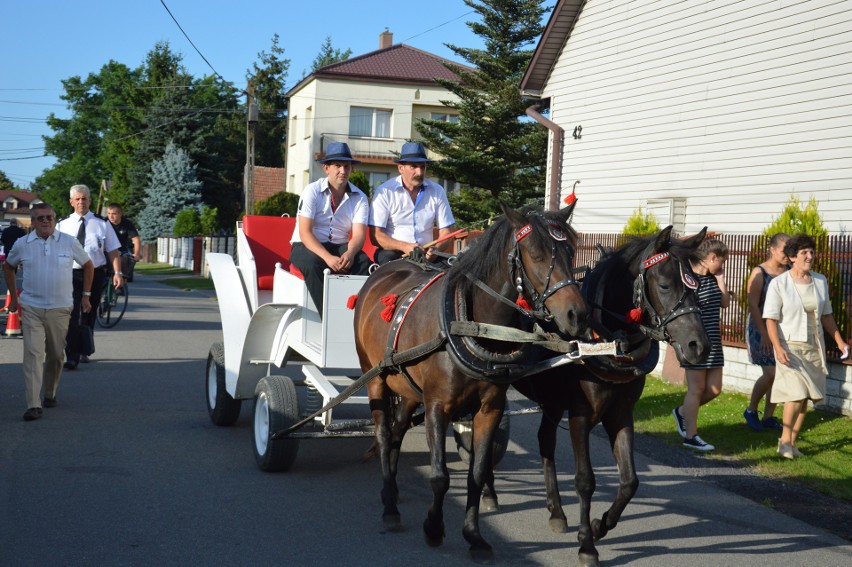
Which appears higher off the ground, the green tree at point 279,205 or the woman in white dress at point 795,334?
the green tree at point 279,205

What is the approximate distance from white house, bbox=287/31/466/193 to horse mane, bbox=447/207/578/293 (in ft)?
130

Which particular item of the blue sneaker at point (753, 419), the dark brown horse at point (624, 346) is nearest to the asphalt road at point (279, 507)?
the dark brown horse at point (624, 346)

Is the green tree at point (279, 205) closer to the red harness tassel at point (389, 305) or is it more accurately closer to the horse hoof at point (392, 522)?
the red harness tassel at point (389, 305)

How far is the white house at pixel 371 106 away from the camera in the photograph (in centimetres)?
4491

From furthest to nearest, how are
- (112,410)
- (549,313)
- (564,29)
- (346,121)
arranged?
1. (346,121)
2. (564,29)
3. (112,410)
4. (549,313)

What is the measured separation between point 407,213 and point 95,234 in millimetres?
5962

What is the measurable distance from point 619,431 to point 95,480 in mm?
3594

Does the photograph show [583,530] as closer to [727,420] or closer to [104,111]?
[727,420]

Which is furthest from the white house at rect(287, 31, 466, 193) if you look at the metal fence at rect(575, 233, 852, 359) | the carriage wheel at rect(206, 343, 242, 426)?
the carriage wheel at rect(206, 343, 242, 426)

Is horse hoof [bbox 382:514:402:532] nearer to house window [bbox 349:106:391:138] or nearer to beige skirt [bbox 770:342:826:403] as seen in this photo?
beige skirt [bbox 770:342:826:403]

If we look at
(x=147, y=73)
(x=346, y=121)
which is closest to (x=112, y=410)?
(x=346, y=121)

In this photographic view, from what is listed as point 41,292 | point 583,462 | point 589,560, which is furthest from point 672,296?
point 41,292

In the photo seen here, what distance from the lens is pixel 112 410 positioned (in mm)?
9031

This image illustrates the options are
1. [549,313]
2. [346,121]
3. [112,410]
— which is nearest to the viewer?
[549,313]
